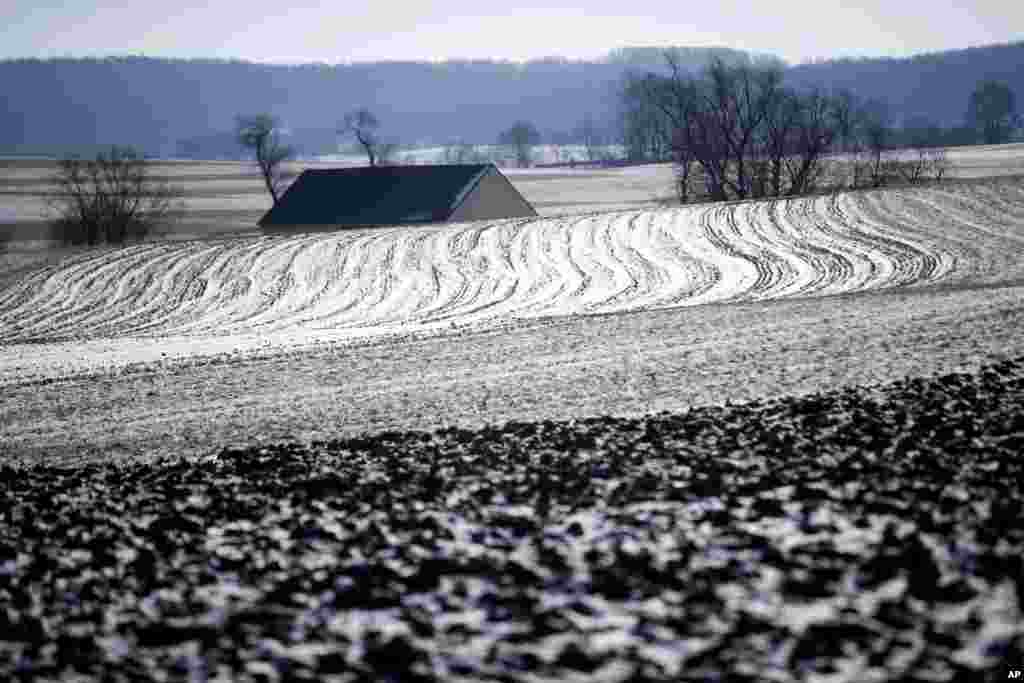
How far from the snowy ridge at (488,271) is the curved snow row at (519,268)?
105 millimetres

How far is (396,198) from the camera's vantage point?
58375mm

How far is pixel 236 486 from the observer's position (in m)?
10.2

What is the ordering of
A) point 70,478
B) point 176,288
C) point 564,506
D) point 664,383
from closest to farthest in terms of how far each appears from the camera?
point 564,506 → point 70,478 → point 664,383 → point 176,288

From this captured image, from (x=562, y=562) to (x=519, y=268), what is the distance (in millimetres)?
29817

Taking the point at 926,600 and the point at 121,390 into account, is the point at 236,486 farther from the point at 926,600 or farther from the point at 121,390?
the point at 121,390

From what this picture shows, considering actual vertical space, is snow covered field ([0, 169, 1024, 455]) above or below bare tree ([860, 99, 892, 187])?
below

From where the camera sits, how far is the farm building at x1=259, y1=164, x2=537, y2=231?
56.9 metres

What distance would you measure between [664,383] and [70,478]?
7773mm

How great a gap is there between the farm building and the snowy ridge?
322 inches

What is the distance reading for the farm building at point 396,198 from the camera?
56906 millimetres

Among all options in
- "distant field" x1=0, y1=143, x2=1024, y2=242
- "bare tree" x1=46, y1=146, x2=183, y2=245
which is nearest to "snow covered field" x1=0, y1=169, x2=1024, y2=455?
"bare tree" x1=46, y1=146, x2=183, y2=245

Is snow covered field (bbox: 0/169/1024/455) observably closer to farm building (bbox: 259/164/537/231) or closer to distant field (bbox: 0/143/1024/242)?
farm building (bbox: 259/164/537/231)

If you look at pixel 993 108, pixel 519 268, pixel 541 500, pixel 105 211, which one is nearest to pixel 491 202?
pixel 105 211

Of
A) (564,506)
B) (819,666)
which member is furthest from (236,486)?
(819,666)
